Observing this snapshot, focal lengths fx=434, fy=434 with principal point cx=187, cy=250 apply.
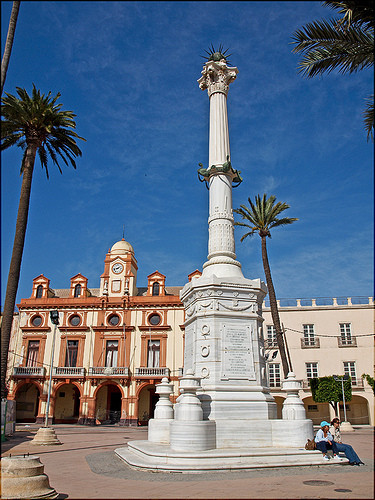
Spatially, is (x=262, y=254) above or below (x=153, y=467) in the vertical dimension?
above

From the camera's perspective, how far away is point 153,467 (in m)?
9.95

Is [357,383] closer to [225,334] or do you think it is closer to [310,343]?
[310,343]

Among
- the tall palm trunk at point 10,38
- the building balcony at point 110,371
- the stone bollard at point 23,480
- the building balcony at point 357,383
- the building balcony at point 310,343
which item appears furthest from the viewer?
the building balcony at point 310,343

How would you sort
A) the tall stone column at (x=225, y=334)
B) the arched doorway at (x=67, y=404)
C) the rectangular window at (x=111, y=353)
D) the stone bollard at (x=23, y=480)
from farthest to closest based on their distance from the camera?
1. the arched doorway at (x=67, y=404)
2. the rectangular window at (x=111, y=353)
3. the tall stone column at (x=225, y=334)
4. the stone bollard at (x=23, y=480)

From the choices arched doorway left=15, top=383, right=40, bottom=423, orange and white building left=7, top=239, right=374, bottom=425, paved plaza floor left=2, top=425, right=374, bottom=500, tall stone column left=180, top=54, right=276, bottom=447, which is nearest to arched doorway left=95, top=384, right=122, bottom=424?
orange and white building left=7, top=239, right=374, bottom=425

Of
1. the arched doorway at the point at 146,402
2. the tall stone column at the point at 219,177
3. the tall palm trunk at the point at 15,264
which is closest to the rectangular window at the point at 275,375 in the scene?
the arched doorway at the point at 146,402

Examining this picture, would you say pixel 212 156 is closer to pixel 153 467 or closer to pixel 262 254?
pixel 153 467

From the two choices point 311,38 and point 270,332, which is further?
point 270,332

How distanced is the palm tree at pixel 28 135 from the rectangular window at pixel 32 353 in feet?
75.8

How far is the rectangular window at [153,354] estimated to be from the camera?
38406 millimetres

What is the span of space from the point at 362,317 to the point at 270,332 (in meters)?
8.46

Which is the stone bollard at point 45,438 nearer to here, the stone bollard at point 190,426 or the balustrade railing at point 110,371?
the stone bollard at point 190,426

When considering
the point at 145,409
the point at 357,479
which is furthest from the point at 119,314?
the point at 357,479

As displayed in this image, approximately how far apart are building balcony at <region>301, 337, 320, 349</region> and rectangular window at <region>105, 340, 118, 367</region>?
56.0 feet
